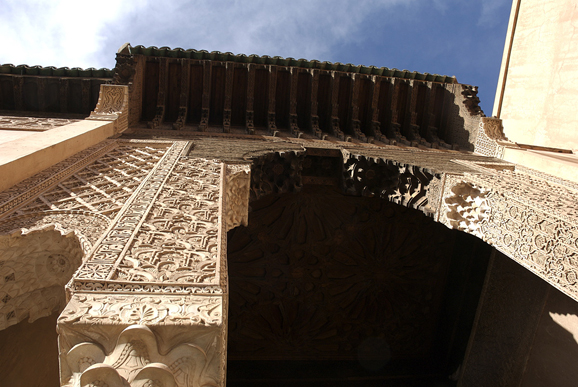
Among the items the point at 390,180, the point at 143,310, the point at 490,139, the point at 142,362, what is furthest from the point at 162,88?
the point at 142,362

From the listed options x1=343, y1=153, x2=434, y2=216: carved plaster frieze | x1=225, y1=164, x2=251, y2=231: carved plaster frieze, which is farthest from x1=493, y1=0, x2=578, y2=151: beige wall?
x1=225, y1=164, x2=251, y2=231: carved plaster frieze

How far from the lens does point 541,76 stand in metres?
5.99

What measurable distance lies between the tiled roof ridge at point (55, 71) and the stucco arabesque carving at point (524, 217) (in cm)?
472

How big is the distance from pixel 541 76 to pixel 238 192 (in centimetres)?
530

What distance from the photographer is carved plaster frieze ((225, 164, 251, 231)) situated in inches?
125

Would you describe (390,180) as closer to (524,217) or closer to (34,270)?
(524,217)

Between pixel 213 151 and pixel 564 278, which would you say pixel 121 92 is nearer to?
pixel 213 151

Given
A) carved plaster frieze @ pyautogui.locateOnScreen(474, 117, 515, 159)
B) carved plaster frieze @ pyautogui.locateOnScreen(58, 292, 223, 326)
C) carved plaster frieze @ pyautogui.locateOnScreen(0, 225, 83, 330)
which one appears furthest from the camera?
carved plaster frieze @ pyautogui.locateOnScreen(474, 117, 515, 159)

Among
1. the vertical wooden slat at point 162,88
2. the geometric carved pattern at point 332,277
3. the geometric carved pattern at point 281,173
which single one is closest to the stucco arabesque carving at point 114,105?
the vertical wooden slat at point 162,88

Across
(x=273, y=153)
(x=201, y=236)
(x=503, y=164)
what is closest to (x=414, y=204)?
(x=503, y=164)

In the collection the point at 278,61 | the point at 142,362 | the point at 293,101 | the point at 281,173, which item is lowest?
the point at 142,362

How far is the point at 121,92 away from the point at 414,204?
3.55 meters

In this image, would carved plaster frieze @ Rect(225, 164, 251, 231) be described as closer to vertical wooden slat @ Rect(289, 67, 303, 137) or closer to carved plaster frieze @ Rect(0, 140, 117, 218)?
carved plaster frieze @ Rect(0, 140, 117, 218)

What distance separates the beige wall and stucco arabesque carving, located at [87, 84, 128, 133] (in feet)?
18.4
